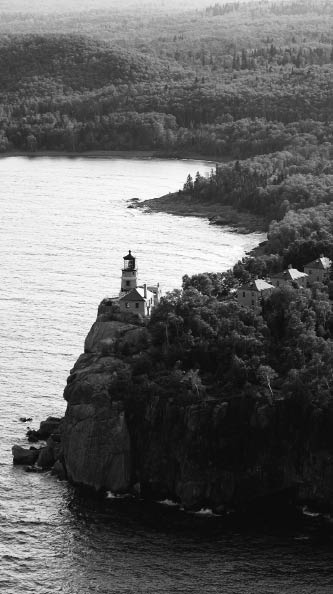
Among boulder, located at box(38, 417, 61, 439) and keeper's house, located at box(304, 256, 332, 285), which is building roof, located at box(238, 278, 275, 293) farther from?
boulder, located at box(38, 417, 61, 439)

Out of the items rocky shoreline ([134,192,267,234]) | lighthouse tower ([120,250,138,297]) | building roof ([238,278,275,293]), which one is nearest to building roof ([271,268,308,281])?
building roof ([238,278,275,293])

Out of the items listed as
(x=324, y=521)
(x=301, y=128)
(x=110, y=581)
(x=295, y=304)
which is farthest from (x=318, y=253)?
(x=301, y=128)

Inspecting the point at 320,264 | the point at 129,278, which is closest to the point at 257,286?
the point at 129,278

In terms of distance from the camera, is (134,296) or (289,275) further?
(289,275)

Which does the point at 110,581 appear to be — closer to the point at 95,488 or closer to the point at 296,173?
the point at 95,488

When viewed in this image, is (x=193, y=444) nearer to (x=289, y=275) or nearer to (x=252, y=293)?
(x=252, y=293)

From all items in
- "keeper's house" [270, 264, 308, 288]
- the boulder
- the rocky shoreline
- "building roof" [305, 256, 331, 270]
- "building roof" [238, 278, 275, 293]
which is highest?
the rocky shoreline
